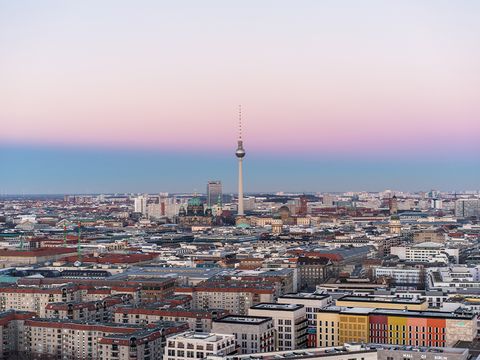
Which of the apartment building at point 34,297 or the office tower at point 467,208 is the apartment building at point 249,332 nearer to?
the apartment building at point 34,297

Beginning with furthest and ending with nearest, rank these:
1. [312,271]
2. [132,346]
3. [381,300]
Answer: [312,271], [381,300], [132,346]

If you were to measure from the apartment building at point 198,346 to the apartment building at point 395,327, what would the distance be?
11.5ft

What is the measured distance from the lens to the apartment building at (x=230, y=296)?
28.5 m

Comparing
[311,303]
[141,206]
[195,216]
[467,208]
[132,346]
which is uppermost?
[141,206]

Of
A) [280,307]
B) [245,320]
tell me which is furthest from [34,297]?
[245,320]

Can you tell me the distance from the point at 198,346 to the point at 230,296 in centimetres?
1055

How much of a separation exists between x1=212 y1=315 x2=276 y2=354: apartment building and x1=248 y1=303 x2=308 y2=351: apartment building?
0.90 meters

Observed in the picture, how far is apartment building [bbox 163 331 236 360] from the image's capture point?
715 inches

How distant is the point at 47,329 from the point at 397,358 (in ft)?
33.1

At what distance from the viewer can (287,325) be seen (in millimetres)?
21953

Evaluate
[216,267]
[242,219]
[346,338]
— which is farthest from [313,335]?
[242,219]

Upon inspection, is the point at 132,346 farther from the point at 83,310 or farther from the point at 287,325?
the point at 83,310

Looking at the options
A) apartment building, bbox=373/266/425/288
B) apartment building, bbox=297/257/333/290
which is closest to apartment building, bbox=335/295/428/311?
apartment building, bbox=373/266/425/288

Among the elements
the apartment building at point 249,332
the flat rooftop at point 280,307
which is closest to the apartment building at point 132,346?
the apartment building at point 249,332
